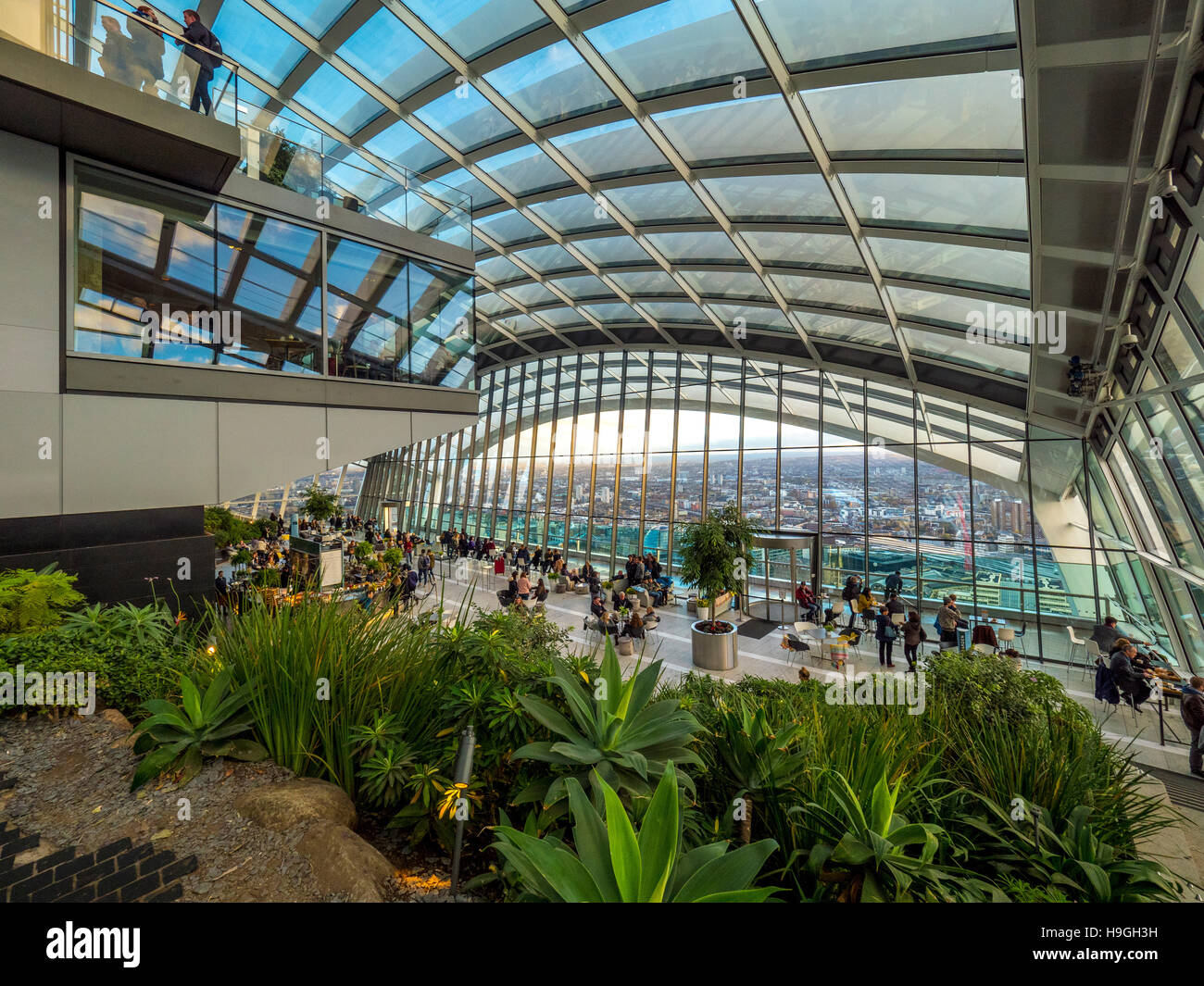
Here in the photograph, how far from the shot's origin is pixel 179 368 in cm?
709

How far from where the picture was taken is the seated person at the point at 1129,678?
26.8ft

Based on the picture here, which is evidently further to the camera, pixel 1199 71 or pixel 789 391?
pixel 789 391

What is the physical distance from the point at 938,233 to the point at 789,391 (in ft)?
27.3

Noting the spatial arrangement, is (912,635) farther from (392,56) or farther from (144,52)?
(392,56)

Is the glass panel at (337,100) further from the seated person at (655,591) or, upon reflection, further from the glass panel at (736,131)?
the seated person at (655,591)

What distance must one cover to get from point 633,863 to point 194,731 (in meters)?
2.56

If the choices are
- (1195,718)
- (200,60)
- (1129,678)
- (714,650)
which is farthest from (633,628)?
(200,60)

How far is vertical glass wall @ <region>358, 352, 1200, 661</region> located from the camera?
13680mm

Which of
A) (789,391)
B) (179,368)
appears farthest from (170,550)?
(789,391)

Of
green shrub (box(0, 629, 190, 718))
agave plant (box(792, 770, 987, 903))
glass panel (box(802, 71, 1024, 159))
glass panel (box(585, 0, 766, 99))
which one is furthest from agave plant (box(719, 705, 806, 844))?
glass panel (box(585, 0, 766, 99))

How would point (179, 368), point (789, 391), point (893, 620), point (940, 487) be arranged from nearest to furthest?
1. point (179, 368)
2. point (893, 620)
3. point (940, 487)
4. point (789, 391)

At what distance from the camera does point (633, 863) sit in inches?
62.5
